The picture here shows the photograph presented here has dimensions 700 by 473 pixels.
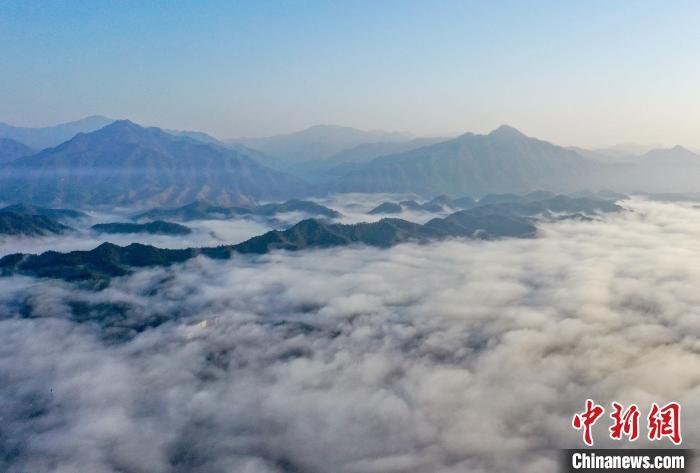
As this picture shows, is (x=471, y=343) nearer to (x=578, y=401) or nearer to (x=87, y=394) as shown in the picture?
(x=578, y=401)

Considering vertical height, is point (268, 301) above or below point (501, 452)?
above

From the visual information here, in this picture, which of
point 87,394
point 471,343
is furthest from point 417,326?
point 87,394

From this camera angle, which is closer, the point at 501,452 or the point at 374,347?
the point at 501,452

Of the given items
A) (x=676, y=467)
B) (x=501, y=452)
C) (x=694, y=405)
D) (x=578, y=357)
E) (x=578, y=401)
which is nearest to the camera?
(x=676, y=467)

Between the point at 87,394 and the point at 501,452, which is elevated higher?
the point at 87,394

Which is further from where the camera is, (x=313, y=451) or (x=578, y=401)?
(x=578, y=401)

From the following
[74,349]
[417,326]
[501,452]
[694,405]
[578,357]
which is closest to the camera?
[501,452]

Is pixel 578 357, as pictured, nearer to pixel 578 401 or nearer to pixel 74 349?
pixel 578 401

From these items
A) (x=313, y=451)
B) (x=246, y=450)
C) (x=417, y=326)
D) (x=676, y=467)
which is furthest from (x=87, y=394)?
(x=676, y=467)

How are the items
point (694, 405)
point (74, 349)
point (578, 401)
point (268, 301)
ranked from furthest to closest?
point (268, 301)
point (74, 349)
point (578, 401)
point (694, 405)
